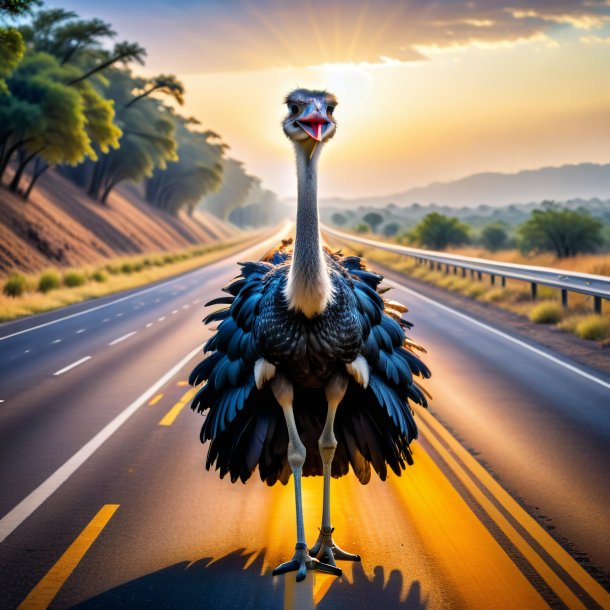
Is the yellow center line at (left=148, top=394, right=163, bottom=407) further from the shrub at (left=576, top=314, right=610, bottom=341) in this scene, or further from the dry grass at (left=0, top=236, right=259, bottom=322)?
the dry grass at (left=0, top=236, right=259, bottom=322)

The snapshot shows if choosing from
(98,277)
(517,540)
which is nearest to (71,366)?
(517,540)

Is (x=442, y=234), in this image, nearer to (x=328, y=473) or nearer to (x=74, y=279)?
(x=74, y=279)

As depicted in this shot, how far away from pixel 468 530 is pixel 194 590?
6.98ft

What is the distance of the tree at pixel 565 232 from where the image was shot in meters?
41.4

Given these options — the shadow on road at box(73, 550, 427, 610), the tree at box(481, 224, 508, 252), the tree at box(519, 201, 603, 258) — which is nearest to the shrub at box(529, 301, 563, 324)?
the shadow on road at box(73, 550, 427, 610)

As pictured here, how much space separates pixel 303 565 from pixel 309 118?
2.87 m

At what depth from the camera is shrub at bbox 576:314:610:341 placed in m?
15.5

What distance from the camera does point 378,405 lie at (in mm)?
5664

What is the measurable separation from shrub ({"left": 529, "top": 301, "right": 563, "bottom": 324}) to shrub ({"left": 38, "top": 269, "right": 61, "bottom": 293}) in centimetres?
1807

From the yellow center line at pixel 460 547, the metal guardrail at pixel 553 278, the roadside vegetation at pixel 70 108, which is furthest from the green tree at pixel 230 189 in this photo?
the yellow center line at pixel 460 547

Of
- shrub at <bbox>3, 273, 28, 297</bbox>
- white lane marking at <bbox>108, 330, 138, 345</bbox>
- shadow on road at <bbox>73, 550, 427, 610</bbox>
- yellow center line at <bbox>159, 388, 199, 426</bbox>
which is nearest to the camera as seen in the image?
shadow on road at <bbox>73, 550, 427, 610</bbox>

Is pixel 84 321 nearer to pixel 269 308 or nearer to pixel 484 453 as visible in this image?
pixel 484 453

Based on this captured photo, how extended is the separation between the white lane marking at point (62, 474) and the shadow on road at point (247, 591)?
1.44 metres

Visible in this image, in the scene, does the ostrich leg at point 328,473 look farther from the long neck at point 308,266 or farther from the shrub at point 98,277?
the shrub at point 98,277
